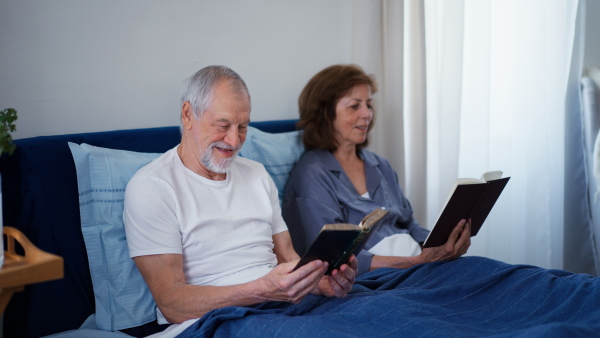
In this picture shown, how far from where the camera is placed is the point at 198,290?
162 centimetres

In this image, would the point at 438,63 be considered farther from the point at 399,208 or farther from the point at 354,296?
the point at 354,296

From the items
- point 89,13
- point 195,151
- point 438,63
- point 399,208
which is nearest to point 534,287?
point 399,208

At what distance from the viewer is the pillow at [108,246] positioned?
1.75 metres

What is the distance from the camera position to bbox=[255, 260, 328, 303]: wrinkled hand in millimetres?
1499

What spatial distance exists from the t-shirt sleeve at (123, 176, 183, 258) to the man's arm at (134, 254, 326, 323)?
27 millimetres

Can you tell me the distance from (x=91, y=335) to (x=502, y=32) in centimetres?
211

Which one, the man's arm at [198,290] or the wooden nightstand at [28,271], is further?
the man's arm at [198,290]

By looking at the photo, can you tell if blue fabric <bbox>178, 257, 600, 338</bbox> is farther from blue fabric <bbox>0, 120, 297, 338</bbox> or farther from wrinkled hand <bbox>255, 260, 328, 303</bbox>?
blue fabric <bbox>0, 120, 297, 338</bbox>

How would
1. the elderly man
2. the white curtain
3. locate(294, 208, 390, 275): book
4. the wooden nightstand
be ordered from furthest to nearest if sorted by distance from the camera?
the white curtain
the elderly man
locate(294, 208, 390, 275): book
the wooden nightstand

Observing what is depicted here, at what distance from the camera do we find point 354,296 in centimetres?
179

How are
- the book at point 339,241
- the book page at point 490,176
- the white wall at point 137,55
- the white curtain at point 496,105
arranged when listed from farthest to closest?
the white curtain at point 496,105 < the book page at point 490,176 < the white wall at point 137,55 < the book at point 339,241

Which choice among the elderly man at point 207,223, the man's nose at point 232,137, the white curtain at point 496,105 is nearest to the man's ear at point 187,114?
the elderly man at point 207,223

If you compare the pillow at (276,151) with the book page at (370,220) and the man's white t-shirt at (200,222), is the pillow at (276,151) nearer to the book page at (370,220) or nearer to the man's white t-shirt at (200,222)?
the man's white t-shirt at (200,222)

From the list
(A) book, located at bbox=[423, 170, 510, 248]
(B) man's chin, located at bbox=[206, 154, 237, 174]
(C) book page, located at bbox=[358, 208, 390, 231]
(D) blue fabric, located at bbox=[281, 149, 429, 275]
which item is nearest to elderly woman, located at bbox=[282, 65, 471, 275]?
(D) blue fabric, located at bbox=[281, 149, 429, 275]
